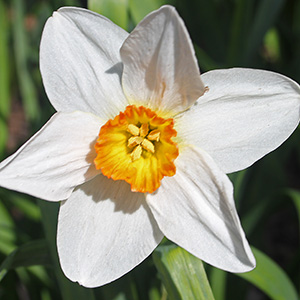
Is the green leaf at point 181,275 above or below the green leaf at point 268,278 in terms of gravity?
above

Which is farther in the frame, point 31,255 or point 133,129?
point 31,255

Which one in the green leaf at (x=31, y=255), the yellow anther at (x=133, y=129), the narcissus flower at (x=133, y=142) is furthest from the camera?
the green leaf at (x=31, y=255)

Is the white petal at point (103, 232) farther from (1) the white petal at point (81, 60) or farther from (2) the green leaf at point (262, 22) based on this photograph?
(2) the green leaf at point (262, 22)

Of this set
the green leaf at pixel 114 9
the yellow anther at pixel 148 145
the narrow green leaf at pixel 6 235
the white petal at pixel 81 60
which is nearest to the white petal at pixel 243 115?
the yellow anther at pixel 148 145

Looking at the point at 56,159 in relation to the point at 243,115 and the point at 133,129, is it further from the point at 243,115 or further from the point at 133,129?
the point at 243,115

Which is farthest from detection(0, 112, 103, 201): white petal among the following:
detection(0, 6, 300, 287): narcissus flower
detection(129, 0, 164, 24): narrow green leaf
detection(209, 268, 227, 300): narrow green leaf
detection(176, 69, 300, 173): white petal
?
detection(209, 268, 227, 300): narrow green leaf

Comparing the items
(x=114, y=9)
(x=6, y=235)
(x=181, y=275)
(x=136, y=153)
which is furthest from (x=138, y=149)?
(x=6, y=235)
